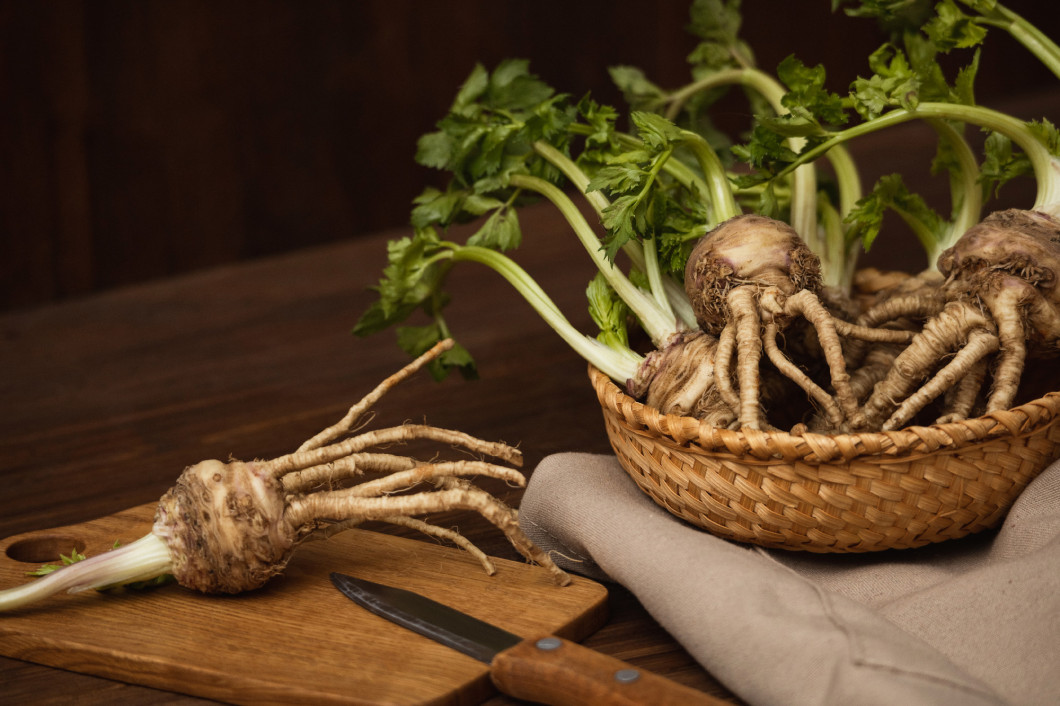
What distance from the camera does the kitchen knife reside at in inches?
35.3

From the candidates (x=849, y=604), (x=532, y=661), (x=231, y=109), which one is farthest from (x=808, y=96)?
(x=231, y=109)

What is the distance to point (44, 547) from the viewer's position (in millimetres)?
1337

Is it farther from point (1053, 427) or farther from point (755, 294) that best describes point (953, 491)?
point (755, 294)

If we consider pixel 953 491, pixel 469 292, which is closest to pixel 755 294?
pixel 953 491

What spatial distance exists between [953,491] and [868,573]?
13cm

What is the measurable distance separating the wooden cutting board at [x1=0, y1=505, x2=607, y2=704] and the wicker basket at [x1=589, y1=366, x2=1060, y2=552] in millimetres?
174

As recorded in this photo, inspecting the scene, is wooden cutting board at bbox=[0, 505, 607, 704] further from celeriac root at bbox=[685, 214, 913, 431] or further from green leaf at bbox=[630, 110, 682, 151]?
green leaf at bbox=[630, 110, 682, 151]

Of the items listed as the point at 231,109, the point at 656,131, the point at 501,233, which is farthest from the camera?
the point at 231,109

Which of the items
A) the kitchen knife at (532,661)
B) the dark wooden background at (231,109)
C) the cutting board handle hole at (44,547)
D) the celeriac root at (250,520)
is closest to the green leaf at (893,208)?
the celeriac root at (250,520)

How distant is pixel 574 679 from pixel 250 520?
40 cm

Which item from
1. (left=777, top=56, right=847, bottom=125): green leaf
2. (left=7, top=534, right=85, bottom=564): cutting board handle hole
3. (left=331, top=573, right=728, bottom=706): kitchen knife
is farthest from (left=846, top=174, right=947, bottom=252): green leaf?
(left=7, top=534, right=85, bottom=564): cutting board handle hole

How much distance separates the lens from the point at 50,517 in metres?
1.44

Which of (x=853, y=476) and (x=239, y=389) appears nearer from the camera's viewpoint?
(x=853, y=476)

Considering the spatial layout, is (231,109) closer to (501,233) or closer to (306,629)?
(501,233)
